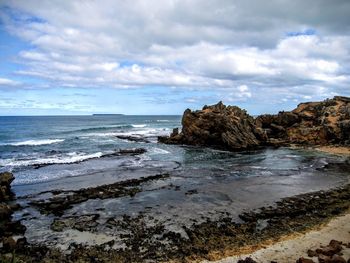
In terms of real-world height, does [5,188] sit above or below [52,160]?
above

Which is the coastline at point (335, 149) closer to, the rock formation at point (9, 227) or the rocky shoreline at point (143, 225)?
the rocky shoreline at point (143, 225)

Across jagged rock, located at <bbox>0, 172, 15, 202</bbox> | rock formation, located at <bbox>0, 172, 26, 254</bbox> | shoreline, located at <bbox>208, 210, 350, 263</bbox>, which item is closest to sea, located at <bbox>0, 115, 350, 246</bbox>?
rock formation, located at <bbox>0, 172, 26, 254</bbox>

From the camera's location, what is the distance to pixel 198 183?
28.1m

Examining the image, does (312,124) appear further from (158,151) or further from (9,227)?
(9,227)

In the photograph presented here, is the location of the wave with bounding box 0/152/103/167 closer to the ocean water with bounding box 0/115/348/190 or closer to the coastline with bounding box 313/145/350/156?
the ocean water with bounding box 0/115/348/190

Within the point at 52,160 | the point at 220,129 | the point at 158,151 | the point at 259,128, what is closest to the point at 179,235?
the point at 52,160

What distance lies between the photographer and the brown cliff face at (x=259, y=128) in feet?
169

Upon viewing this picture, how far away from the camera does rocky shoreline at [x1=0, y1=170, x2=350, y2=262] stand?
14.2 m

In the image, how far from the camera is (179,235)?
16453 millimetres

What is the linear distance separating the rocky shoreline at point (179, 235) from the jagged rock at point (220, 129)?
94.9 feet

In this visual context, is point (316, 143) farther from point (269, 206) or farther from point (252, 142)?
point (269, 206)

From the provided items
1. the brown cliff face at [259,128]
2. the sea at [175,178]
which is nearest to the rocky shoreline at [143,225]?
the sea at [175,178]

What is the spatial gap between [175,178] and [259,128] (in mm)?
30116

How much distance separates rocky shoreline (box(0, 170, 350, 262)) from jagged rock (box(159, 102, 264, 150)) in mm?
28922
